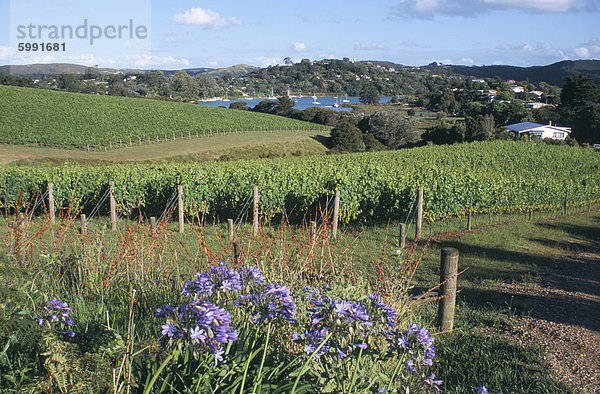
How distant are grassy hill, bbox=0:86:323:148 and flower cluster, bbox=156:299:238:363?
46.6m

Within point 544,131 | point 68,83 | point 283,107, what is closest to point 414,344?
point 544,131

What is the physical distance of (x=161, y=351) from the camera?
2189mm

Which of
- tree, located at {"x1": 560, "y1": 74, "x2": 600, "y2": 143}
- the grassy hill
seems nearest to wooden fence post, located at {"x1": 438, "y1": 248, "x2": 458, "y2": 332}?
the grassy hill

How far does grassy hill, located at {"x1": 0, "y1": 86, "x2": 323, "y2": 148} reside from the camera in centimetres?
4628

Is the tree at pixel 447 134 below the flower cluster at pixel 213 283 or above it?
above

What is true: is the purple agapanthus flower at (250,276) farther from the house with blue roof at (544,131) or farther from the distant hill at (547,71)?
the distant hill at (547,71)

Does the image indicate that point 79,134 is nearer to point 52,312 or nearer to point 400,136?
point 400,136

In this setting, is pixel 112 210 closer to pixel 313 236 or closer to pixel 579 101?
pixel 313 236

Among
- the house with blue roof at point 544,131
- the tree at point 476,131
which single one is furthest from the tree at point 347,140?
the house with blue roof at point 544,131

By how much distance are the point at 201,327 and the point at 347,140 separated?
2053 inches

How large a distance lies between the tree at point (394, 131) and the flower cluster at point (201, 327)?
57.3 metres

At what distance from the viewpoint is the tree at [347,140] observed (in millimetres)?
52438

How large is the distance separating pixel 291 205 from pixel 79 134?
39.6 m

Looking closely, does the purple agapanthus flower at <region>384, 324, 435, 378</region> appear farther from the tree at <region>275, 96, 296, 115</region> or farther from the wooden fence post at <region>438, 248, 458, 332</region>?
the tree at <region>275, 96, 296, 115</region>
